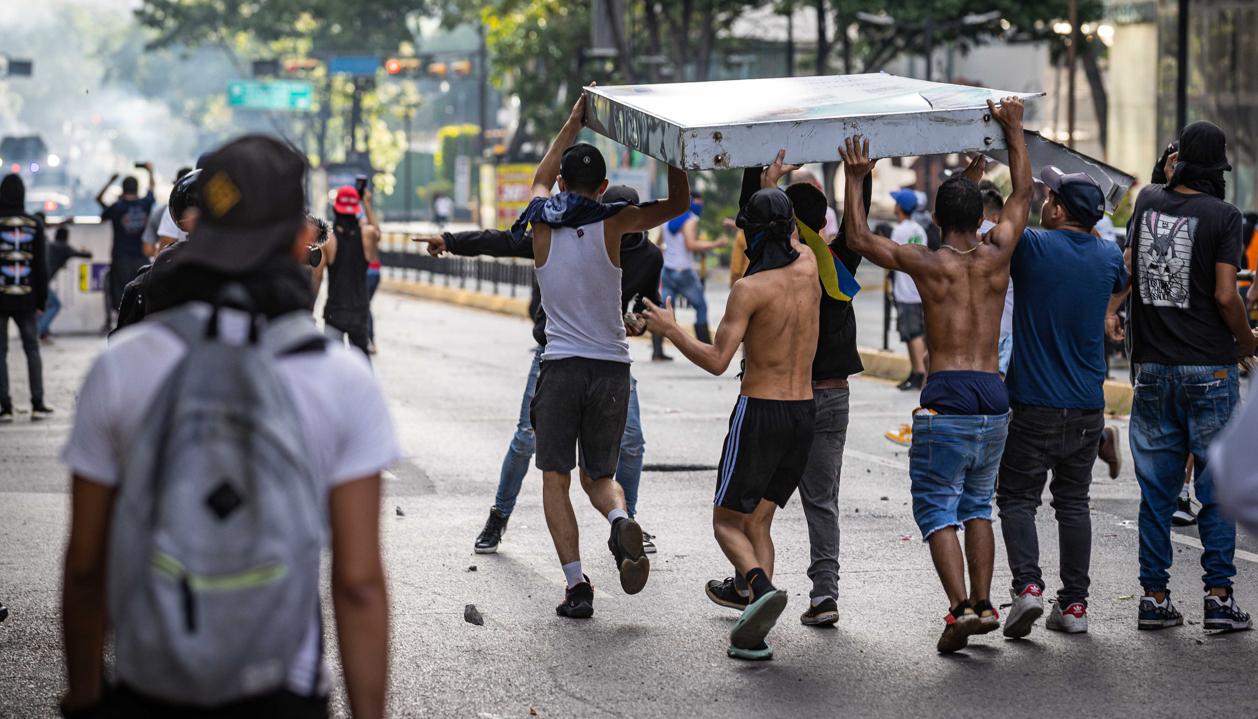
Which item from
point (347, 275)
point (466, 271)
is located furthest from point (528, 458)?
point (466, 271)

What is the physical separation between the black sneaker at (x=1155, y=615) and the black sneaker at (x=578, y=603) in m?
2.15

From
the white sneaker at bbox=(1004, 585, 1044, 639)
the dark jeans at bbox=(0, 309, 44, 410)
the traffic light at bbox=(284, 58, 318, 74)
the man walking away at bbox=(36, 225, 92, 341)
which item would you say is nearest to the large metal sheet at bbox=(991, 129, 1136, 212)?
the white sneaker at bbox=(1004, 585, 1044, 639)

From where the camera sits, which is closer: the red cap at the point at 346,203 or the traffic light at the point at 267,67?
the red cap at the point at 346,203

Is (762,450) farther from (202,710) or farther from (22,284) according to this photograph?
(22,284)

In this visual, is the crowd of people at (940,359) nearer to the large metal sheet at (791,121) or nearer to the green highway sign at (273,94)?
the large metal sheet at (791,121)

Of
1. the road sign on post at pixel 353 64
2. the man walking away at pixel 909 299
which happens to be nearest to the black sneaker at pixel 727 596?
the man walking away at pixel 909 299

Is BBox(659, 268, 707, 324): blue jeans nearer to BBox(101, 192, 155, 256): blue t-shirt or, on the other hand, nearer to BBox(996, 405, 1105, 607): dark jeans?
BBox(101, 192, 155, 256): blue t-shirt

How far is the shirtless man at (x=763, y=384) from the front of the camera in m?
6.26

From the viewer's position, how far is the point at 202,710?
272cm

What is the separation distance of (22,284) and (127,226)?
5950 mm

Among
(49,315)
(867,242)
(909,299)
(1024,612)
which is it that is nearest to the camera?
(867,242)

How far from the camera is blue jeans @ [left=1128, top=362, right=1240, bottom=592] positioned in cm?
678

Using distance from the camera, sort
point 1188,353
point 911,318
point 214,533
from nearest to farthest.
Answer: point 214,533
point 1188,353
point 911,318

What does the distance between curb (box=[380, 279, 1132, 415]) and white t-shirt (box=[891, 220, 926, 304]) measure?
76cm
